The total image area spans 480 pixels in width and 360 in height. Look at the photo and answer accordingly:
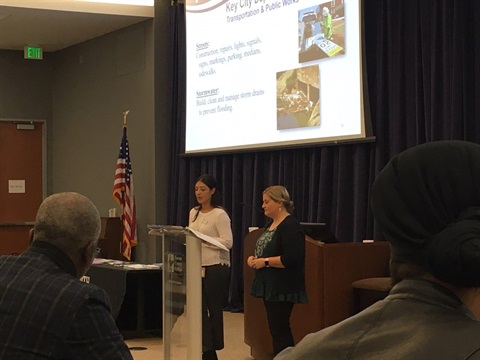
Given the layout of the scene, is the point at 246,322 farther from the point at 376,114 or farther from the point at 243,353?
the point at 376,114

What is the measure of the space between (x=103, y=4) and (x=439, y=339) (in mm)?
9700

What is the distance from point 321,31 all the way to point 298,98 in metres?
0.67

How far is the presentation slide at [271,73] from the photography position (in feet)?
25.0

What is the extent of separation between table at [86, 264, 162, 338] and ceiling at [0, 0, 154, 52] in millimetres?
3628

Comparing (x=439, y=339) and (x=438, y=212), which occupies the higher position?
(x=438, y=212)

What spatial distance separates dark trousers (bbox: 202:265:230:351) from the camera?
5859mm

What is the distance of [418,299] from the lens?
3.22 ft

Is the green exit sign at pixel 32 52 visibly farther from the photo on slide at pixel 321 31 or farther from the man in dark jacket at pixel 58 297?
the man in dark jacket at pixel 58 297

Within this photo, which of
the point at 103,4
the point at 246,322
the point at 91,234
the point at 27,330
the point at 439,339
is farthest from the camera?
the point at 103,4

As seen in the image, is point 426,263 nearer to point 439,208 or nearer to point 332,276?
point 439,208

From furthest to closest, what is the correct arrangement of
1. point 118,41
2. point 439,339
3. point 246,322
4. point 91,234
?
1. point 118,41
2. point 246,322
3. point 91,234
4. point 439,339

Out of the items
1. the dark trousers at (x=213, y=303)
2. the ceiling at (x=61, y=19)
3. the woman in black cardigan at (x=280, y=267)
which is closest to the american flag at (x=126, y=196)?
the ceiling at (x=61, y=19)

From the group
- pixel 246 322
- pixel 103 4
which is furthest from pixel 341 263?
pixel 103 4

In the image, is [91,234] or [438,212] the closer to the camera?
[438,212]
